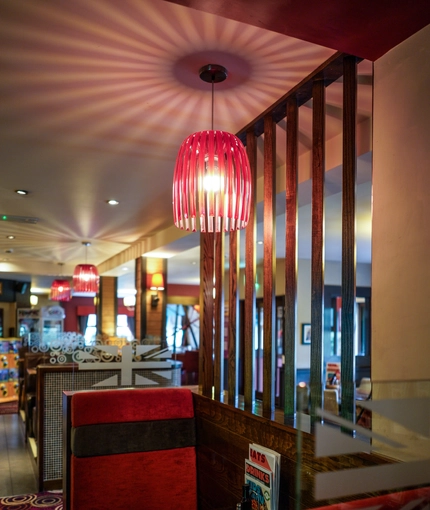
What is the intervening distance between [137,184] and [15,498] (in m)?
3.20

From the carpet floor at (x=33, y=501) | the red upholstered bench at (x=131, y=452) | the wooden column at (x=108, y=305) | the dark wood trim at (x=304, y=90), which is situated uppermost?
the dark wood trim at (x=304, y=90)

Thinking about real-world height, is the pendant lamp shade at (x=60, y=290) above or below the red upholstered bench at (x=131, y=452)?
above

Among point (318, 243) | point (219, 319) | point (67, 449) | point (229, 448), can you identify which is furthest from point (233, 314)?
point (67, 449)

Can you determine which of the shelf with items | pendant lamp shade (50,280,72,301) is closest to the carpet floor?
pendant lamp shade (50,280,72,301)

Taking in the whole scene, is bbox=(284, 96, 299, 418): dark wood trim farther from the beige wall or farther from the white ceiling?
the beige wall

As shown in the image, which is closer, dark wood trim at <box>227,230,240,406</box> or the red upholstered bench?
the red upholstered bench

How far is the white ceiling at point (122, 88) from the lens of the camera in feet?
8.00

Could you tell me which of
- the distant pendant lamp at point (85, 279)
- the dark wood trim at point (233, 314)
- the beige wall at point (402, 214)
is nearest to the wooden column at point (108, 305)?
the distant pendant lamp at point (85, 279)

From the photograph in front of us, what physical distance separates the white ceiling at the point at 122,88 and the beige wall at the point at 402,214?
0.69m

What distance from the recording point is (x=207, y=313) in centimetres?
401

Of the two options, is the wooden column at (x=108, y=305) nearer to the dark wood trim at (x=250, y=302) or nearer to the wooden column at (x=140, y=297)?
→ the wooden column at (x=140, y=297)

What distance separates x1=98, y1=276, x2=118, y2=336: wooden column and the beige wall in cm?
1014

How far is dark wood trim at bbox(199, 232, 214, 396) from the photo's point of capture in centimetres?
395

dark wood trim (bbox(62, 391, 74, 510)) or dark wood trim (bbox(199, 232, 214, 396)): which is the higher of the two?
dark wood trim (bbox(199, 232, 214, 396))
